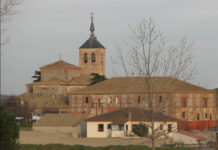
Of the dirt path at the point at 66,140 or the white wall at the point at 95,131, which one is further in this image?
the white wall at the point at 95,131

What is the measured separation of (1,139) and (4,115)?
0.81 meters

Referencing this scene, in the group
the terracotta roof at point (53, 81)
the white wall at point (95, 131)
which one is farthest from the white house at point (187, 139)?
the terracotta roof at point (53, 81)

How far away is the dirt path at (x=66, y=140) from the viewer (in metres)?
43.6

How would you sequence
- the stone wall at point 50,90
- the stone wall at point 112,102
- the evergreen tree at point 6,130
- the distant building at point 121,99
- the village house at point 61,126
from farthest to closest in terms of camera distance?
the stone wall at point 50,90 < the stone wall at point 112,102 < the distant building at point 121,99 < the village house at point 61,126 < the evergreen tree at point 6,130

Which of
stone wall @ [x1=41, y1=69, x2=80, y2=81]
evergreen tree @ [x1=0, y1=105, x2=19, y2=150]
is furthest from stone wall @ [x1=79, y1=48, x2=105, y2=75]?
evergreen tree @ [x1=0, y1=105, x2=19, y2=150]

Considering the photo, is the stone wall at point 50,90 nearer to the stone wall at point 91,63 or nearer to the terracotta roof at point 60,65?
the terracotta roof at point 60,65

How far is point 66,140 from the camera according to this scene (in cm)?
4772

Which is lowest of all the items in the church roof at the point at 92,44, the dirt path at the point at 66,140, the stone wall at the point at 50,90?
the dirt path at the point at 66,140

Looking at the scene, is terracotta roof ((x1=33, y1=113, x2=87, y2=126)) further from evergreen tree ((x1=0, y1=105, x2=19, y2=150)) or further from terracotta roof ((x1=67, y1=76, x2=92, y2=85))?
evergreen tree ((x1=0, y1=105, x2=19, y2=150))

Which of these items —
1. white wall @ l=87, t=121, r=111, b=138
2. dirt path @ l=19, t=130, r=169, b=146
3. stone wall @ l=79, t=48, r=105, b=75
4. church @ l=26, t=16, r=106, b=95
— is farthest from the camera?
stone wall @ l=79, t=48, r=105, b=75

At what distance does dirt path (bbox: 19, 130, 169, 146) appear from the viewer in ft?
143

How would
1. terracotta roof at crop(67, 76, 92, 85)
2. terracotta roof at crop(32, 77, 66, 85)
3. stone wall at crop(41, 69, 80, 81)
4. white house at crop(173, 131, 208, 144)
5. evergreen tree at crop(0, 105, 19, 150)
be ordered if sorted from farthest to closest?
1. stone wall at crop(41, 69, 80, 81)
2. terracotta roof at crop(67, 76, 92, 85)
3. terracotta roof at crop(32, 77, 66, 85)
4. white house at crop(173, 131, 208, 144)
5. evergreen tree at crop(0, 105, 19, 150)

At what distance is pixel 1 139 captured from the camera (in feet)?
62.4

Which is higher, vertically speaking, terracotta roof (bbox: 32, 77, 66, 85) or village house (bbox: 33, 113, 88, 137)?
terracotta roof (bbox: 32, 77, 66, 85)
